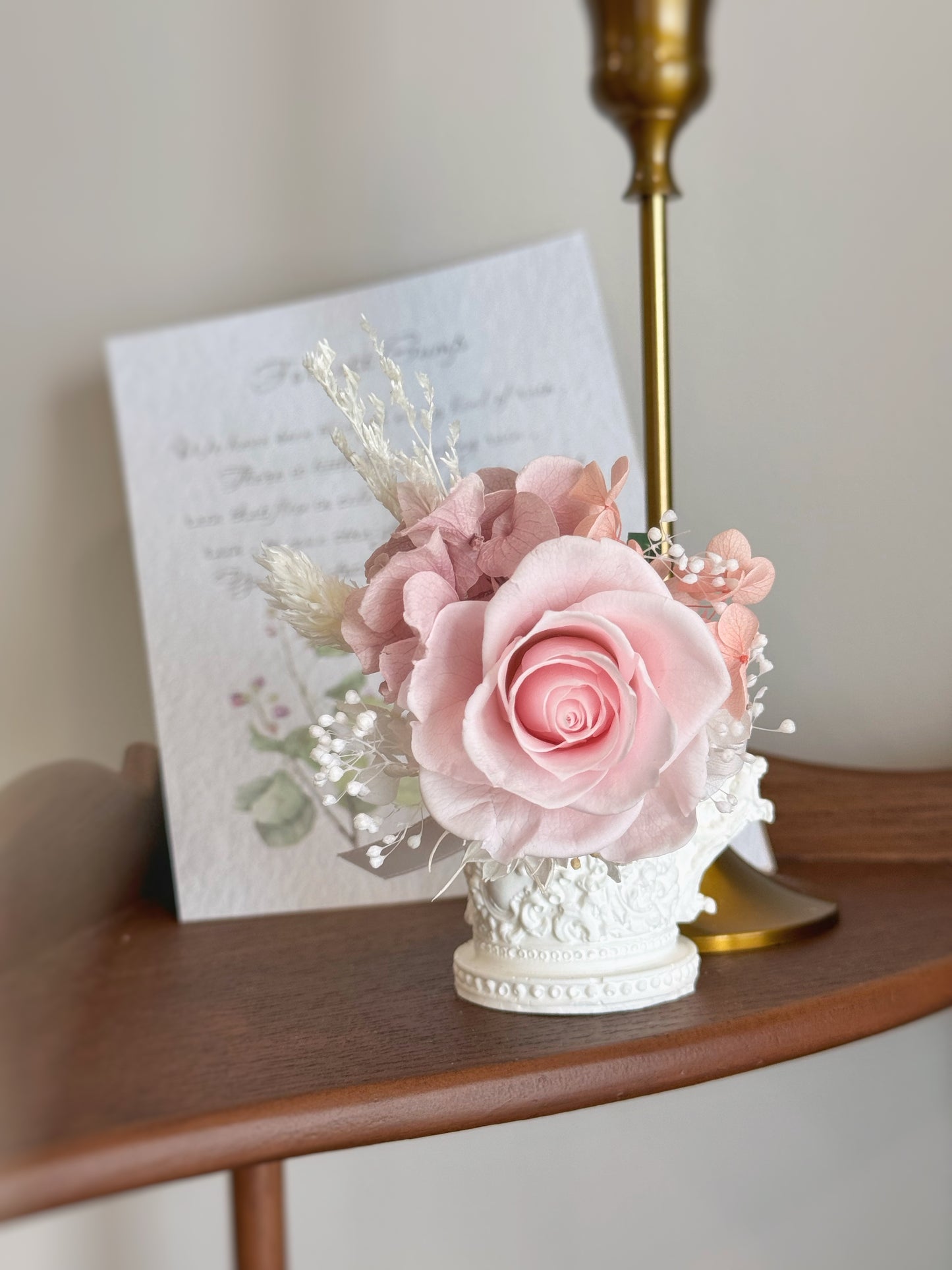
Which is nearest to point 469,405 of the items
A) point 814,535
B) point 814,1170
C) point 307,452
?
point 307,452

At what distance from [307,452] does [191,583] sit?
0.09m

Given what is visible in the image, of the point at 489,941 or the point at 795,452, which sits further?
the point at 795,452

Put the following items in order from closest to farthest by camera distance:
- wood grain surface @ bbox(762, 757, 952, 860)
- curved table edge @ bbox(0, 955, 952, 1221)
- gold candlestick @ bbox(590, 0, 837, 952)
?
curved table edge @ bbox(0, 955, 952, 1221), gold candlestick @ bbox(590, 0, 837, 952), wood grain surface @ bbox(762, 757, 952, 860)

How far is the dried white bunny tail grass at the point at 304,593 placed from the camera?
0.35 metres

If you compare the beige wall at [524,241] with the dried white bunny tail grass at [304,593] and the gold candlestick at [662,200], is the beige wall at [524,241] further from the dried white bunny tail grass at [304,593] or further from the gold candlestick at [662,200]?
the dried white bunny tail grass at [304,593]

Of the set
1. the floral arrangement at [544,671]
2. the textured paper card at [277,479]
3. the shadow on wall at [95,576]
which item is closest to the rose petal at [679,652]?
the floral arrangement at [544,671]

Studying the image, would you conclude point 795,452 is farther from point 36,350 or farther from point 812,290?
point 36,350

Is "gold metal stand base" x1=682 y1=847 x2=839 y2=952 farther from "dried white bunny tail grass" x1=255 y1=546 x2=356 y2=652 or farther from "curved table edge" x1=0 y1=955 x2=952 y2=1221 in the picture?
"dried white bunny tail grass" x1=255 y1=546 x2=356 y2=652

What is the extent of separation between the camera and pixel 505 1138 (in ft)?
1.87

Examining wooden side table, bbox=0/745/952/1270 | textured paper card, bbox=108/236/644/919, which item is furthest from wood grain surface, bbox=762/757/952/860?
textured paper card, bbox=108/236/644/919

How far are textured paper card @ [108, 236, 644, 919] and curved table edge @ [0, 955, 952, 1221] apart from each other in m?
0.20

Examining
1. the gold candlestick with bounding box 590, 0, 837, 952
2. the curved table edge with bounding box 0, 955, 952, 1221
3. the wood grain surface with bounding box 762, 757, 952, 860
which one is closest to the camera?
the curved table edge with bounding box 0, 955, 952, 1221

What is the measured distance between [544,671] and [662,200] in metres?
0.25

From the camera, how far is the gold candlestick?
42 cm
